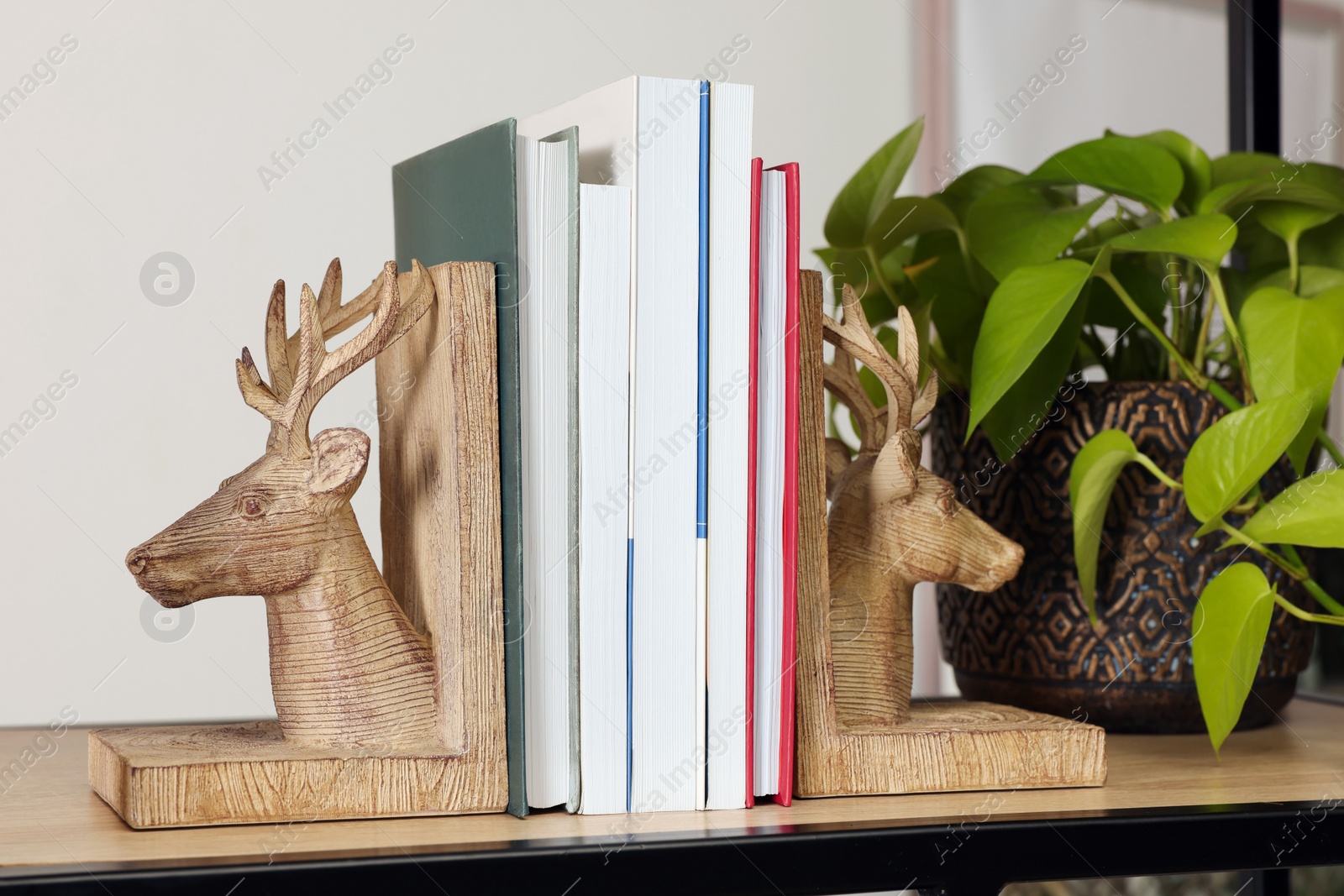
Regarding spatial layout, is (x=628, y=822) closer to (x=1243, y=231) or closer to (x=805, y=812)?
(x=805, y=812)

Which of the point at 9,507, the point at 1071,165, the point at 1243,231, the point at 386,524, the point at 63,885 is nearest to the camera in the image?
the point at 63,885

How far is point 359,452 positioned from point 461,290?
95 millimetres

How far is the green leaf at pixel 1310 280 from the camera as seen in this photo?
2.96 ft

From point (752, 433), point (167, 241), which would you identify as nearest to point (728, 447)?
point (752, 433)

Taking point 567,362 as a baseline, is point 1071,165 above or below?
above

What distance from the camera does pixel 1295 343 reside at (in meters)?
0.78

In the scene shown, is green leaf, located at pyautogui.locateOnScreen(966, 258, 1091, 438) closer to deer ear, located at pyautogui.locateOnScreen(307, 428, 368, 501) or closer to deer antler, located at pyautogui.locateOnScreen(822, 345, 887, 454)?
deer antler, located at pyautogui.locateOnScreen(822, 345, 887, 454)

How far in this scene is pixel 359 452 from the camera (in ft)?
2.09

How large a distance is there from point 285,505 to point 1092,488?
494 millimetres

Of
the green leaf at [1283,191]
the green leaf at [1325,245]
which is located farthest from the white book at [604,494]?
the green leaf at [1325,245]

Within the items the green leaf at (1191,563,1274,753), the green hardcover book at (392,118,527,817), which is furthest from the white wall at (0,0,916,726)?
the green leaf at (1191,563,1274,753)

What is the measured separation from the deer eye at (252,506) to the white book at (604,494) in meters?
0.16

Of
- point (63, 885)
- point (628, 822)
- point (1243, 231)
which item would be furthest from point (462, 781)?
point (1243, 231)

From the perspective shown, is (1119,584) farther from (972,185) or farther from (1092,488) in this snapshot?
(972,185)
